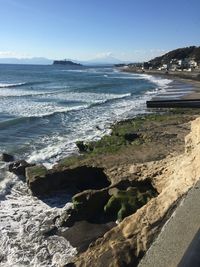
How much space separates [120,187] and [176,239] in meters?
8.37

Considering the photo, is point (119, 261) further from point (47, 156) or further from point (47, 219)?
point (47, 156)

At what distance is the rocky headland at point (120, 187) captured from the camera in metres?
7.29

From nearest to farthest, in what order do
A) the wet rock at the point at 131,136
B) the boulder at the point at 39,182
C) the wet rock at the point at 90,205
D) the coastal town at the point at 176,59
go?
1. the wet rock at the point at 90,205
2. the boulder at the point at 39,182
3. the wet rock at the point at 131,136
4. the coastal town at the point at 176,59

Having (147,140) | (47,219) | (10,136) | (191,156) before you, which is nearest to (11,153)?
(10,136)

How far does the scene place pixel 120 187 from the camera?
13.3 meters

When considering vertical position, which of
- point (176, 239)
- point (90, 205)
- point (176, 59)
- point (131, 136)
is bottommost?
point (176, 59)

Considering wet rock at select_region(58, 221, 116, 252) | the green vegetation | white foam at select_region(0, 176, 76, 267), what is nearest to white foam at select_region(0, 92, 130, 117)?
the green vegetation

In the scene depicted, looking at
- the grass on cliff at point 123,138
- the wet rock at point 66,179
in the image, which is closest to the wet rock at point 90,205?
the wet rock at point 66,179

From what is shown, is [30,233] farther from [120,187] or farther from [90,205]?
[120,187]

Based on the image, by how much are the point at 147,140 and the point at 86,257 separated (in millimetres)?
13825

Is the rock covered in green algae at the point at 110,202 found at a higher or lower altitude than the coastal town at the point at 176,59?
higher

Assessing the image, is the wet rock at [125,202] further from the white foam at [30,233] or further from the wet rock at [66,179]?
the wet rock at [66,179]

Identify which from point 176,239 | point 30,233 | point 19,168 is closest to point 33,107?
point 19,168

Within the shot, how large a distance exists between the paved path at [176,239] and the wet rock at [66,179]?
9.63m
